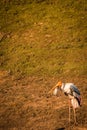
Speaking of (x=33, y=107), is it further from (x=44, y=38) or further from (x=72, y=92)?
(x=44, y=38)

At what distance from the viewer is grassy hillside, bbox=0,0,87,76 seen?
10820 mm

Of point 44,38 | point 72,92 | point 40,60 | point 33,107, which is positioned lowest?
point 33,107

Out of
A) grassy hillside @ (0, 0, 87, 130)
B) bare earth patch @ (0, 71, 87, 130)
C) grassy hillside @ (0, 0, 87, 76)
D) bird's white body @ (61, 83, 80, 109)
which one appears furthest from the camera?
Answer: grassy hillside @ (0, 0, 87, 76)

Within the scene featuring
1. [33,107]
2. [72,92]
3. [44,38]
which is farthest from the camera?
[44,38]

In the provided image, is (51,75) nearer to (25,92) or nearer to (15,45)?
(25,92)

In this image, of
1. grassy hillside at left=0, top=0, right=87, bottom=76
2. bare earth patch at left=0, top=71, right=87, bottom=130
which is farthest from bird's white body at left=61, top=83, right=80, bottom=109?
grassy hillside at left=0, top=0, right=87, bottom=76

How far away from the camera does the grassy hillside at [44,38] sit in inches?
426

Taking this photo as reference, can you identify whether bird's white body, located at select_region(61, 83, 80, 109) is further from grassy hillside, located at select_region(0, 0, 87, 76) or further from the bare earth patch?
grassy hillside, located at select_region(0, 0, 87, 76)

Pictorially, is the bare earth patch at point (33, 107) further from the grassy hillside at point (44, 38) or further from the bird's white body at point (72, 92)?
the grassy hillside at point (44, 38)

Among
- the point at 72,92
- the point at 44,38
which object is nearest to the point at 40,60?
the point at 44,38

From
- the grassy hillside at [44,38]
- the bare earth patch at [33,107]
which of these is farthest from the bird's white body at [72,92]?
the grassy hillside at [44,38]

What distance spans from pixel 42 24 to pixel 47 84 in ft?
16.0

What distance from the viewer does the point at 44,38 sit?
41.7 ft

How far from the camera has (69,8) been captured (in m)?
15.0
